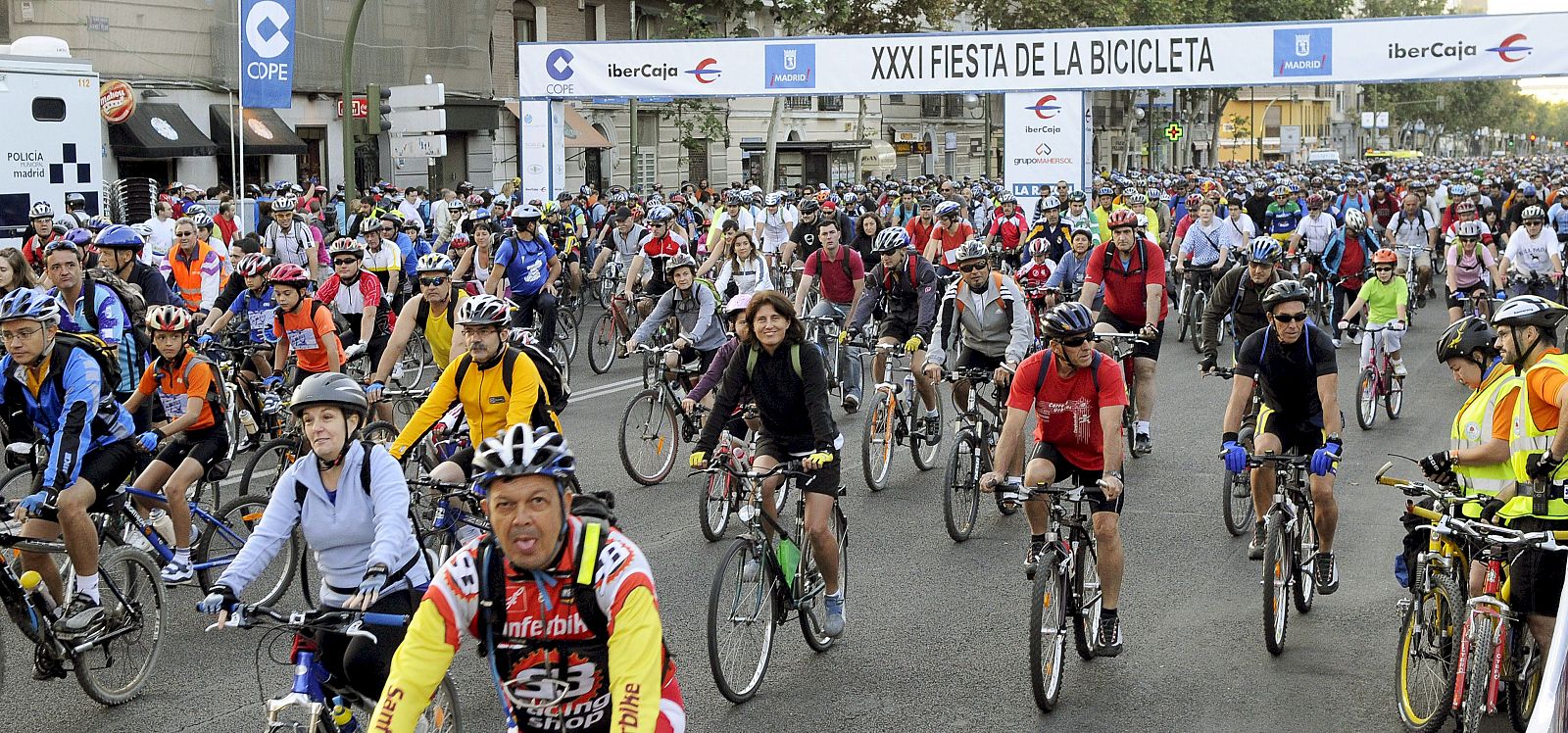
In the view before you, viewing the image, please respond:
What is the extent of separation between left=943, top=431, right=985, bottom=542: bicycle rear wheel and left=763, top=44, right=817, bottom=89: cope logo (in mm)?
18881

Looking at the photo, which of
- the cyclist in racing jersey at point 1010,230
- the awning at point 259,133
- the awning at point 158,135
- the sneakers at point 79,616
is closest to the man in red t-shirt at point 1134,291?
the sneakers at point 79,616

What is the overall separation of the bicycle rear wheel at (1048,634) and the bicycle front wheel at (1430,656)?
4.60 ft

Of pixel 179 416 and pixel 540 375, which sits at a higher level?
pixel 540 375

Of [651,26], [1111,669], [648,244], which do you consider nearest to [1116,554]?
[1111,669]

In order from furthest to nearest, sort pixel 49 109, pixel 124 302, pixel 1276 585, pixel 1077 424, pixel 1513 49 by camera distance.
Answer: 1. pixel 1513 49
2. pixel 49 109
3. pixel 124 302
4. pixel 1077 424
5. pixel 1276 585

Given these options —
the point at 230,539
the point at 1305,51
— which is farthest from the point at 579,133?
the point at 230,539

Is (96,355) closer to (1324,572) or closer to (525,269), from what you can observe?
(1324,572)

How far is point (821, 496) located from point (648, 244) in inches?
462

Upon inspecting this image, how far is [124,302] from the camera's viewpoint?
10664 millimetres

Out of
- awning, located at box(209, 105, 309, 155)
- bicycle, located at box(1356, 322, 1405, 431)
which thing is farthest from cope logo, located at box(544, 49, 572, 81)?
bicycle, located at box(1356, 322, 1405, 431)

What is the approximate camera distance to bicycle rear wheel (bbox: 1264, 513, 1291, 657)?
7.90 m

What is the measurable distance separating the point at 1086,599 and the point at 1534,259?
13.2m

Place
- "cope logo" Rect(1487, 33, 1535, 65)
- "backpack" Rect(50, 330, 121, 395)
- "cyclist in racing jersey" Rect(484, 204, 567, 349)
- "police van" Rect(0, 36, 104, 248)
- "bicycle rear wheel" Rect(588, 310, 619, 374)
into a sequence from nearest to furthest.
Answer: "backpack" Rect(50, 330, 121, 395) < "cyclist in racing jersey" Rect(484, 204, 567, 349) < "police van" Rect(0, 36, 104, 248) < "bicycle rear wheel" Rect(588, 310, 619, 374) < "cope logo" Rect(1487, 33, 1535, 65)

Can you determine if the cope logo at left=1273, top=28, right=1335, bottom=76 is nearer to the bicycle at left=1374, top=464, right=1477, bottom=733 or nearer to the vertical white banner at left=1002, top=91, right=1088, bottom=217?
the vertical white banner at left=1002, top=91, right=1088, bottom=217
